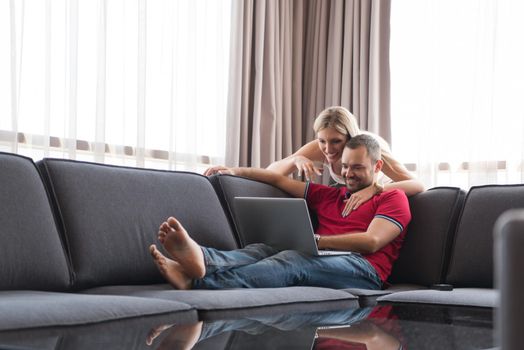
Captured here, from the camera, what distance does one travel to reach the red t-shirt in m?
2.83

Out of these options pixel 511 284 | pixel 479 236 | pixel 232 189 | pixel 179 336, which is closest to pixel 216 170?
pixel 232 189

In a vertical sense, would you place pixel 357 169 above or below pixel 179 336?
above

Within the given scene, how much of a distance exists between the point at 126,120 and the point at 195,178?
0.94 m

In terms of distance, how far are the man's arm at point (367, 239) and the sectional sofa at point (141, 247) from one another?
0.21 m

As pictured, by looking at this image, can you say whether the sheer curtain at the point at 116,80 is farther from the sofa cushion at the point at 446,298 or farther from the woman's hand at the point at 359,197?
the sofa cushion at the point at 446,298

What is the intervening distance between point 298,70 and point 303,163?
154 cm

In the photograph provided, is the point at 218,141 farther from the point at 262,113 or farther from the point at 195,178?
the point at 195,178

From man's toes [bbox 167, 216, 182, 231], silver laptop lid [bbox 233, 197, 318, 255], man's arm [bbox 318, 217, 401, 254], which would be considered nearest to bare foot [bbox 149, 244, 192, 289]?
man's toes [bbox 167, 216, 182, 231]

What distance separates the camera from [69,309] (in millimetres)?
1631

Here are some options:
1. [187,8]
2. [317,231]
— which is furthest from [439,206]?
[187,8]

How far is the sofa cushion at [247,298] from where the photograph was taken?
1.95 metres

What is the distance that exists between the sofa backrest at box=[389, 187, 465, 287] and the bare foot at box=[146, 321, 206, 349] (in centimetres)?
148

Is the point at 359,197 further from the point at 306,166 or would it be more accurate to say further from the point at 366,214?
the point at 306,166

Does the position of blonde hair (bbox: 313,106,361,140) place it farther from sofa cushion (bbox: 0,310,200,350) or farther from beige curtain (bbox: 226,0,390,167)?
sofa cushion (bbox: 0,310,200,350)
